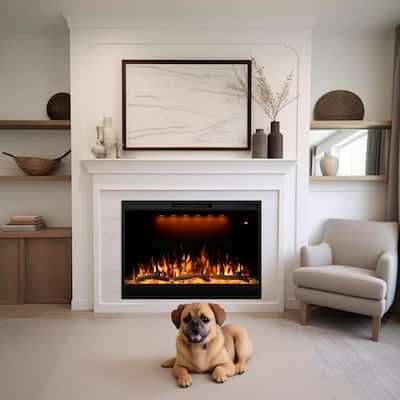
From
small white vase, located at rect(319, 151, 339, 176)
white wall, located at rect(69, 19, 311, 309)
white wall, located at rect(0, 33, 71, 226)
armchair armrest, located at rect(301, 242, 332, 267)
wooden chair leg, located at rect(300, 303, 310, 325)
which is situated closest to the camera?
wooden chair leg, located at rect(300, 303, 310, 325)

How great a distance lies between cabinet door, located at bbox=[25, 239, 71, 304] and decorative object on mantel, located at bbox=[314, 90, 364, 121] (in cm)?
260

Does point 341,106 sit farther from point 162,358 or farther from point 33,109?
point 33,109

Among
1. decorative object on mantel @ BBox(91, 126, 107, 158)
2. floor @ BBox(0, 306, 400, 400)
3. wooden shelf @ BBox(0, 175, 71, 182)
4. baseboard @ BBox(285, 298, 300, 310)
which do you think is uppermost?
decorative object on mantel @ BBox(91, 126, 107, 158)

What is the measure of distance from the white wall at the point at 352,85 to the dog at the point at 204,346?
1775 mm

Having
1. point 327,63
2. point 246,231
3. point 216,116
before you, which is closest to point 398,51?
point 327,63

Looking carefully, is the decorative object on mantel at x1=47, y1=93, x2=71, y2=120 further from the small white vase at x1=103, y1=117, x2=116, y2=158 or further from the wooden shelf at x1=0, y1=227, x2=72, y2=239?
the wooden shelf at x1=0, y1=227, x2=72, y2=239

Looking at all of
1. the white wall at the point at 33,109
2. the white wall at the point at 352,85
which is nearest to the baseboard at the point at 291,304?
the white wall at the point at 352,85

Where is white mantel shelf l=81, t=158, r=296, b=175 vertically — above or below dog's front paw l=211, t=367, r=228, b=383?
above

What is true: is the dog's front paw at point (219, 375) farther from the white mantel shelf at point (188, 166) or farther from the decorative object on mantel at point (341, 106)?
the decorative object on mantel at point (341, 106)

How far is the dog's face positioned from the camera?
1.98 m

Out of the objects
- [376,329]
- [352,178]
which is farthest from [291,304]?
[352,178]

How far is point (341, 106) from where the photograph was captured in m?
3.61

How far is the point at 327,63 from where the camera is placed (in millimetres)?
3654

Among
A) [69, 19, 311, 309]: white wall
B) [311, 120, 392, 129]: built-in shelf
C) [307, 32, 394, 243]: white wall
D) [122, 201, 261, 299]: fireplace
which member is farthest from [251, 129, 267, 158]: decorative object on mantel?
[307, 32, 394, 243]: white wall
